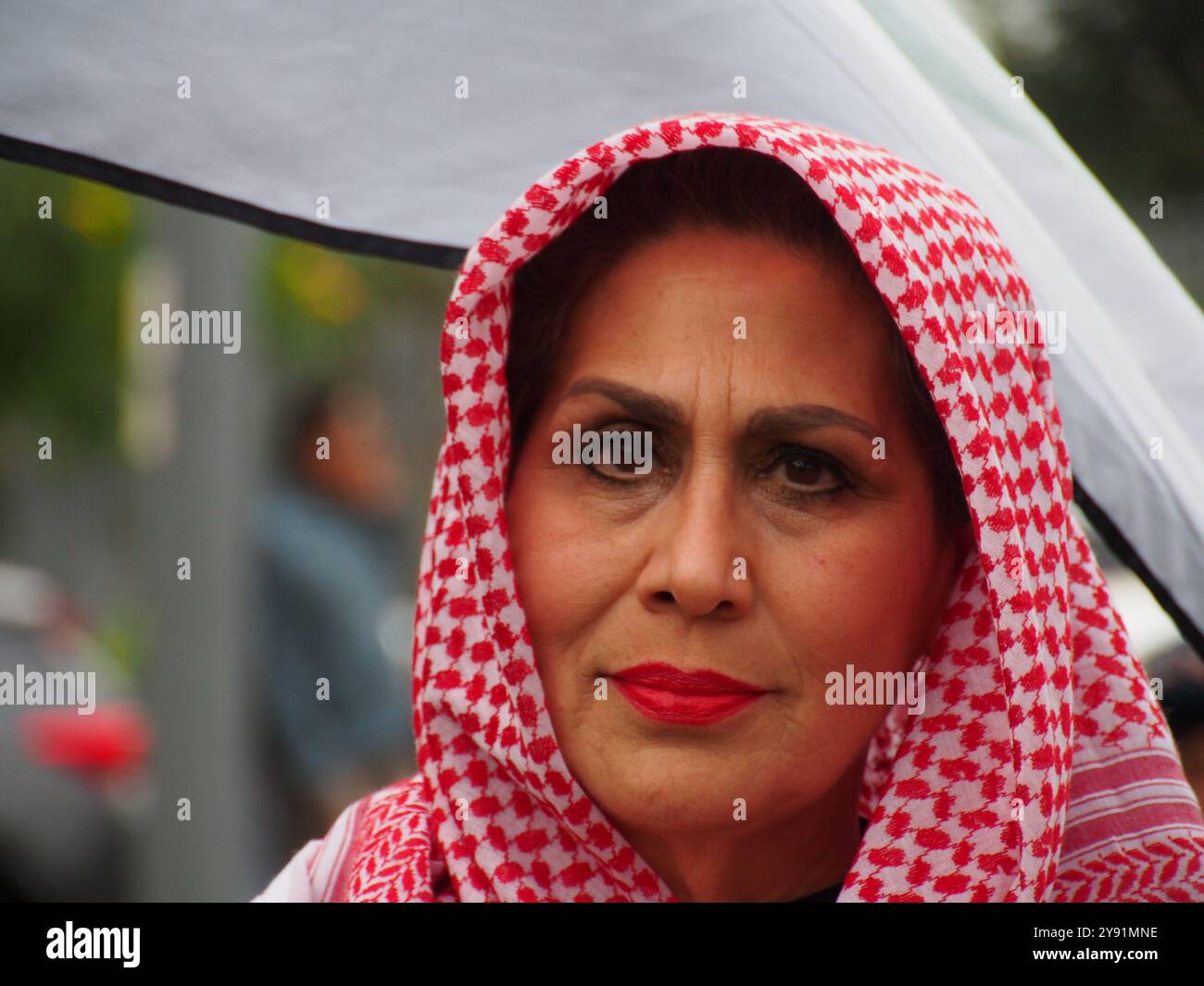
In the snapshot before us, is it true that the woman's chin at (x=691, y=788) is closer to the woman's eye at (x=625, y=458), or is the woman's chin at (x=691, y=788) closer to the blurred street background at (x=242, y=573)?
the woman's eye at (x=625, y=458)

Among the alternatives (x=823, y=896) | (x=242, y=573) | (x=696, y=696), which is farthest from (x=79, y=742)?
(x=696, y=696)

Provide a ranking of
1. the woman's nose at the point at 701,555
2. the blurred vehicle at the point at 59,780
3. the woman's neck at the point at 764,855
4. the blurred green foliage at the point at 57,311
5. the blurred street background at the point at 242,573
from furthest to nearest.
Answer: the blurred green foliage at the point at 57,311 → the blurred vehicle at the point at 59,780 → the blurred street background at the point at 242,573 → the woman's neck at the point at 764,855 → the woman's nose at the point at 701,555

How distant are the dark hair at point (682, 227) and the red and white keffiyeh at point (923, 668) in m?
0.06

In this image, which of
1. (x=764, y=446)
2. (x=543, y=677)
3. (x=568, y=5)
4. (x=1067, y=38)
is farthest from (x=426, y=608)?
(x=1067, y=38)

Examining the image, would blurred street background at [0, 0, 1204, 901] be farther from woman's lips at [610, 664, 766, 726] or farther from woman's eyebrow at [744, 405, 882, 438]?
woman's lips at [610, 664, 766, 726]

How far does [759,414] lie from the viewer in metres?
2.33

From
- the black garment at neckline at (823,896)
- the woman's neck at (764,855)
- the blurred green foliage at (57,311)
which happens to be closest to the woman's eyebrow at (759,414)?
the woman's neck at (764,855)

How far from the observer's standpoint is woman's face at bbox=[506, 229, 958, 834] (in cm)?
228

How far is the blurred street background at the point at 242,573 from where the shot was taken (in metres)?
5.00

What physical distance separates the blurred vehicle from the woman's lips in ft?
14.9

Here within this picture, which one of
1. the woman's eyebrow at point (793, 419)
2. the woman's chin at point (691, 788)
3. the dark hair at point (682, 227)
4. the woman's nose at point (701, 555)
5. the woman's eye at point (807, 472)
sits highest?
the dark hair at point (682, 227)

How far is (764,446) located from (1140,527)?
29.0 inches

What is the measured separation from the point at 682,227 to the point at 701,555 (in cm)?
54

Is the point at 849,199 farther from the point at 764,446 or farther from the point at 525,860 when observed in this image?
the point at 525,860
